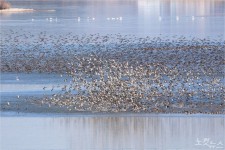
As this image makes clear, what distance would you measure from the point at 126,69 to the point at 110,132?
652 centimetres

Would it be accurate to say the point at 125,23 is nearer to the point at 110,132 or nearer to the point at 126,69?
the point at 126,69

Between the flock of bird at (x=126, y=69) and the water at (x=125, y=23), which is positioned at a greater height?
the flock of bird at (x=126, y=69)

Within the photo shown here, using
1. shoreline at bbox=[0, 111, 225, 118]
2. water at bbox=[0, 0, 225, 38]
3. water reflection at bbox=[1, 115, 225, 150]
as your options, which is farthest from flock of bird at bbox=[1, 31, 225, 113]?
water at bbox=[0, 0, 225, 38]

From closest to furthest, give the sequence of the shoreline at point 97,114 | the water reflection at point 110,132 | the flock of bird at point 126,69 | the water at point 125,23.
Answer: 1. the water reflection at point 110,132
2. the shoreline at point 97,114
3. the flock of bird at point 126,69
4. the water at point 125,23

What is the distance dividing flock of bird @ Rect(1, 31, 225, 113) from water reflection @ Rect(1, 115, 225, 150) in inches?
41.2

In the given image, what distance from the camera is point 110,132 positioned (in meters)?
16.4

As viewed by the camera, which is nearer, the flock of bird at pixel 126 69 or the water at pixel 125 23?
the flock of bird at pixel 126 69

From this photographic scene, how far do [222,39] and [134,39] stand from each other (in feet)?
13.3

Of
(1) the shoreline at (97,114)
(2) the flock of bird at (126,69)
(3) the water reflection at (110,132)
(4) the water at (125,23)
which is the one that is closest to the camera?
(3) the water reflection at (110,132)

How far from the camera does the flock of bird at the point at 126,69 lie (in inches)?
760

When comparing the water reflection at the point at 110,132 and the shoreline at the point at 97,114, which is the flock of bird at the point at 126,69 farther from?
the water reflection at the point at 110,132

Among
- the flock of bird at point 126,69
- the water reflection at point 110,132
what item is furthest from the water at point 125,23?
the water reflection at point 110,132

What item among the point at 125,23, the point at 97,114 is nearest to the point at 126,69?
the point at 97,114

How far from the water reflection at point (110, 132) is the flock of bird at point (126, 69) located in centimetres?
105
